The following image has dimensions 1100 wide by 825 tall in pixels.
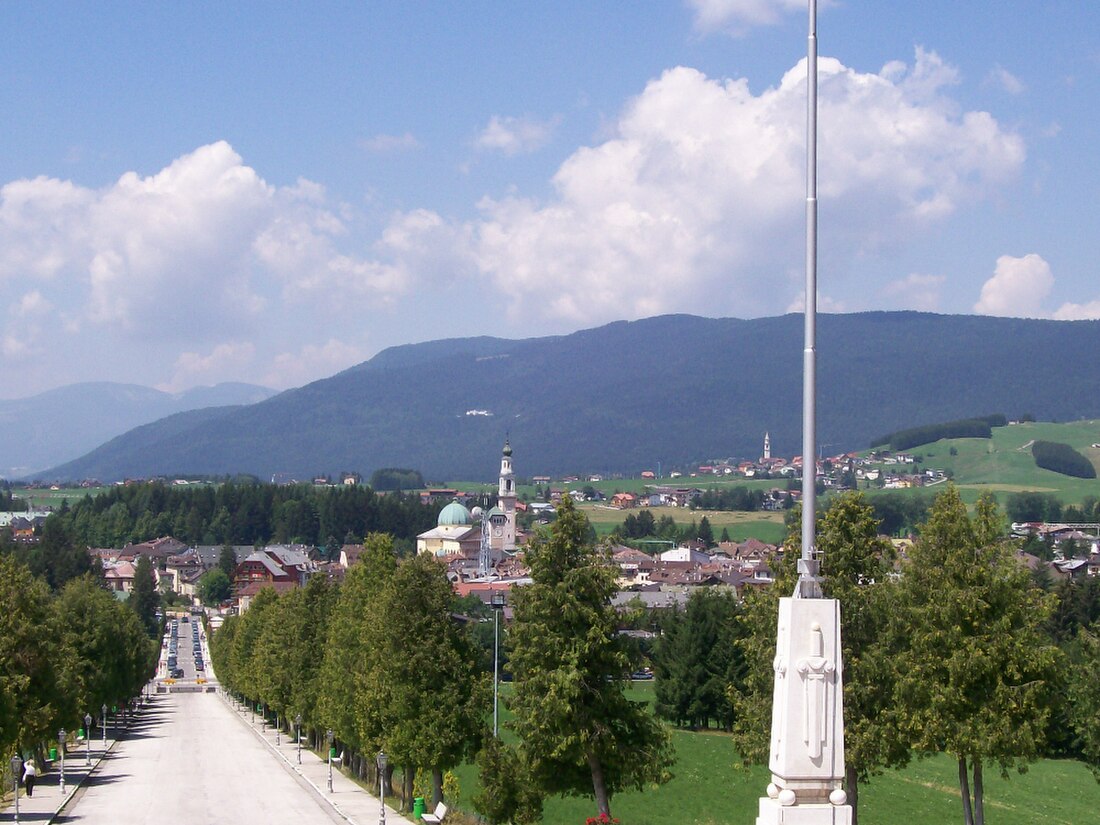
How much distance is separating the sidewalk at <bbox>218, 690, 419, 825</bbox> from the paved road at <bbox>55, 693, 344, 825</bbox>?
0.44 meters

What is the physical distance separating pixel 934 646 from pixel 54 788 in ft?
110

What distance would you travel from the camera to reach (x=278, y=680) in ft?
250

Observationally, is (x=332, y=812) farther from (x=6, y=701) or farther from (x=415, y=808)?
(x=6, y=701)

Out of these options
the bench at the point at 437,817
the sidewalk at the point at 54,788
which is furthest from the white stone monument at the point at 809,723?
the sidewalk at the point at 54,788

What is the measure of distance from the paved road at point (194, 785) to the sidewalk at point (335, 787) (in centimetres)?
44

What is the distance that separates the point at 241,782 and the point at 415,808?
1430cm

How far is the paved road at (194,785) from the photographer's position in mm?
44906

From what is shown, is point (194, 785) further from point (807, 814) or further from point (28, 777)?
point (807, 814)

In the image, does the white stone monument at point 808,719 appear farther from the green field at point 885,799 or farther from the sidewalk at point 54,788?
the sidewalk at point 54,788

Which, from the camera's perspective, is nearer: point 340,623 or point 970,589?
point 970,589

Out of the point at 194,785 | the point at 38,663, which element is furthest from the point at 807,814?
the point at 194,785

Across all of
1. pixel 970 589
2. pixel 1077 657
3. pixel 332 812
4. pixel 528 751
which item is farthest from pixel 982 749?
pixel 1077 657

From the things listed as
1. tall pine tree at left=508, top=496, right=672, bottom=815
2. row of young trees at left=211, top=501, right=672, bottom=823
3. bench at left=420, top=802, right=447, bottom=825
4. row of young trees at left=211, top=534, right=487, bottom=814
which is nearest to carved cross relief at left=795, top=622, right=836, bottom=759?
row of young trees at left=211, top=501, right=672, bottom=823

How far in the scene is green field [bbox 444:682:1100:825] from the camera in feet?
166
